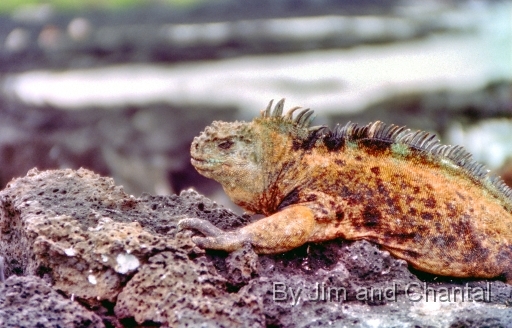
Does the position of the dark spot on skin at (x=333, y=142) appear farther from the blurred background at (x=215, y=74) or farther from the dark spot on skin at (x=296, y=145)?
the blurred background at (x=215, y=74)

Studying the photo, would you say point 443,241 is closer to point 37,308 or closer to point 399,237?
point 399,237

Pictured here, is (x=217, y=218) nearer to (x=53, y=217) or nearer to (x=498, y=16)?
(x=53, y=217)

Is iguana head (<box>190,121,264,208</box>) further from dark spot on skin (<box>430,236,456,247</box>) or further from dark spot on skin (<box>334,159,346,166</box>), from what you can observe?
dark spot on skin (<box>430,236,456,247</box>)

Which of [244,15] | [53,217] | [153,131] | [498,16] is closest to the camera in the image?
[53,217]

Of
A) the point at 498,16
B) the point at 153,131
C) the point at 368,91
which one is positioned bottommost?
the point at 153,131

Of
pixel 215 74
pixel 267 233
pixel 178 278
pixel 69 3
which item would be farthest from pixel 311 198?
pixel 215 74

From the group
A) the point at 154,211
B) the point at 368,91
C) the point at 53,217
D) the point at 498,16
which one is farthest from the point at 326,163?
the point at 498,16

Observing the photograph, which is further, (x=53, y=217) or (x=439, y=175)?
(x=439, y=175)

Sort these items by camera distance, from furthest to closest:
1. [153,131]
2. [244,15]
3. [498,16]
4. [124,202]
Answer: [498,16] → [244,15] → [153,131] → [124,202]
